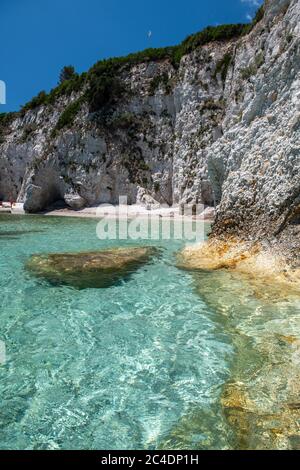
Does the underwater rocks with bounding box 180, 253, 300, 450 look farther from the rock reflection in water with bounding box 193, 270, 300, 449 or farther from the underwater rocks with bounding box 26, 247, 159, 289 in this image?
the underwater rocks with bounding box 26, 247, 159, 289

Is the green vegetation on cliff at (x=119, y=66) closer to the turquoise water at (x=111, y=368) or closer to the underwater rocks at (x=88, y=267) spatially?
the underwater rocks at (x=88, y=267)

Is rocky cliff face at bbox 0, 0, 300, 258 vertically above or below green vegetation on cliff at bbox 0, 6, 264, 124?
below

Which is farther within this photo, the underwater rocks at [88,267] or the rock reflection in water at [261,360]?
the underwater rocks at [88,267]

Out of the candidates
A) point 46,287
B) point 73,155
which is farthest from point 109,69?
point 46,287

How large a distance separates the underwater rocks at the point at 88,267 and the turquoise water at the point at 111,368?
0.81 metres

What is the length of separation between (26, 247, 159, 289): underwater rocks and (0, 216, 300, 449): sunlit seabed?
610mm

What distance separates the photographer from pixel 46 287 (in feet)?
32.0

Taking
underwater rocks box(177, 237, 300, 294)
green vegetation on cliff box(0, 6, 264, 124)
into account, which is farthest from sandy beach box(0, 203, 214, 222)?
underwater rocks box(177, 237, 300, 294)

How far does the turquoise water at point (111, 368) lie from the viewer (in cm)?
404

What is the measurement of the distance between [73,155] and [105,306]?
131 ft

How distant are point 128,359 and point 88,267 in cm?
643

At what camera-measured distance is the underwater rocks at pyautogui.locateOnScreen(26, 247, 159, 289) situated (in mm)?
10430

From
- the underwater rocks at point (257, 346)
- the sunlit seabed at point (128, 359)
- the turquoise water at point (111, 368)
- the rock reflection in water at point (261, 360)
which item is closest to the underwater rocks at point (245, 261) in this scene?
the underwater rocks at point (257, 346)

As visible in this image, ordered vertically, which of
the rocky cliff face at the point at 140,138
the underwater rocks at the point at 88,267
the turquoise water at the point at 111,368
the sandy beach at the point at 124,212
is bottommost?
the turquoise water at the point at 111,368
